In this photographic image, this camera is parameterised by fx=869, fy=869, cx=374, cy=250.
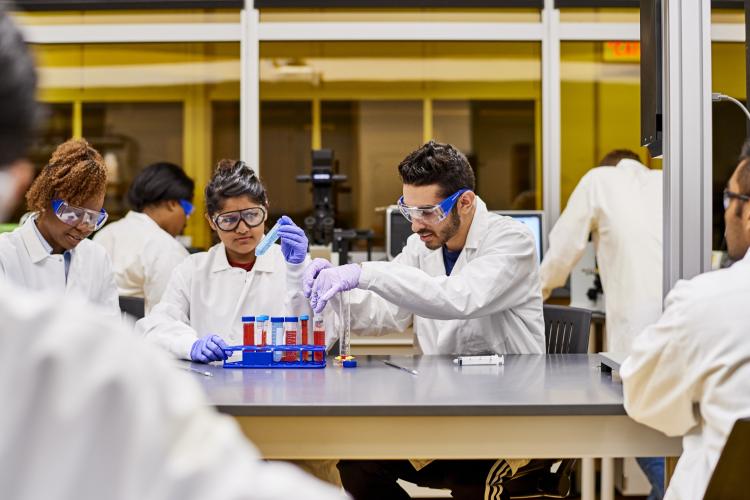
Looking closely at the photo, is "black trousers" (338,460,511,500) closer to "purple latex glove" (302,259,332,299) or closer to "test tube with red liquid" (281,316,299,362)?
"test tube with red liquid" (281,316,299,362)

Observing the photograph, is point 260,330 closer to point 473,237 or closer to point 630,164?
point 473,237

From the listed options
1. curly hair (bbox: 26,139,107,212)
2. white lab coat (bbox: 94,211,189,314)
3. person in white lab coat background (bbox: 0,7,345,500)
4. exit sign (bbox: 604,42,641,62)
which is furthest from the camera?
exit sign (bbox: 604,42,641,62)

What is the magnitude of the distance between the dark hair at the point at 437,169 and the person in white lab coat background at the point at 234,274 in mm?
393

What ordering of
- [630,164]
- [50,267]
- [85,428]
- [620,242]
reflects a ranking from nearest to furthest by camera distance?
1. [85,428]
2. [50,267]
3. [620,242]
4. [630,164]

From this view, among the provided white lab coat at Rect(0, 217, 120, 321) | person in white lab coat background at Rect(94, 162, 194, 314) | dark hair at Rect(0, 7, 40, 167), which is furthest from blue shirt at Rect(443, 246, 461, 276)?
dark hair at Rect(0, 7, 40, 167)

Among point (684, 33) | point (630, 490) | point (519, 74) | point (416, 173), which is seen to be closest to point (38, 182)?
point (416, 173)

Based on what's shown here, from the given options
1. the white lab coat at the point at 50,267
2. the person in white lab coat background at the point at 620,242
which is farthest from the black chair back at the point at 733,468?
the person in white lab coat background at the point at 620,242

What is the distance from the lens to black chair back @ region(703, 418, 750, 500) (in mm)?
1451

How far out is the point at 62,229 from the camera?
8.49 feet

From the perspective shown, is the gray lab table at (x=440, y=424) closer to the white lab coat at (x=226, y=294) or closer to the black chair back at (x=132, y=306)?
the white lab coat at (x=226, y=294)

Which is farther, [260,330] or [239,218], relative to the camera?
[239,218]

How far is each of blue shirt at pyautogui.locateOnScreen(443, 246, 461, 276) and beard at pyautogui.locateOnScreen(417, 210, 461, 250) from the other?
13cm

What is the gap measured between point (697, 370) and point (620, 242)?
2581 mm

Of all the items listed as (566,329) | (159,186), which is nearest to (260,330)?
(566,329)
